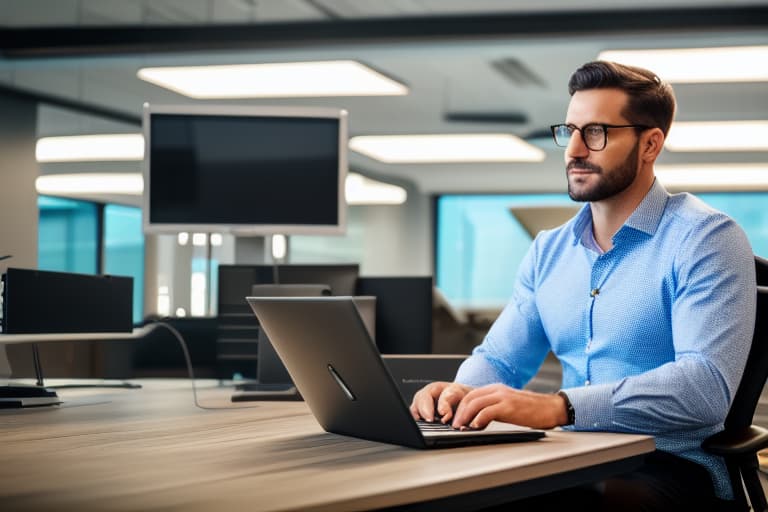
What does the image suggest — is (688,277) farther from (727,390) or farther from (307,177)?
(307,177)

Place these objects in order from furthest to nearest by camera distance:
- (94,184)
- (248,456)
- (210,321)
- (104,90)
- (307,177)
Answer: (94,184)
(104,90)
(210,321)
(307,177)
(248,456)

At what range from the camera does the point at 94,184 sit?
893 centimetres

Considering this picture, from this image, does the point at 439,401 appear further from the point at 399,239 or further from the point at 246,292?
the point at 399,239

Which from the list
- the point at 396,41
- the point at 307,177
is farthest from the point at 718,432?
the point at 396,41

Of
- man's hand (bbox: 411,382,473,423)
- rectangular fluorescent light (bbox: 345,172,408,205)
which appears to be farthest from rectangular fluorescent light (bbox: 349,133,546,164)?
man's hand (bbox: 411,382,473,423)

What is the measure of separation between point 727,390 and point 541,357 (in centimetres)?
53

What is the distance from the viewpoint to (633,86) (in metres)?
1.87

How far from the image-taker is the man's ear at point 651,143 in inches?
74.7

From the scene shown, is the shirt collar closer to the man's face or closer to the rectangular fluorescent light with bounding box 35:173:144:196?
the man's face

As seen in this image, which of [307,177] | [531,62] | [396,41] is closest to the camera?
[307,177]

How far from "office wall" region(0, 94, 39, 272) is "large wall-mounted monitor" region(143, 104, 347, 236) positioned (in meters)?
4.50

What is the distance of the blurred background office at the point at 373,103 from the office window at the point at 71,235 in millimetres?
21

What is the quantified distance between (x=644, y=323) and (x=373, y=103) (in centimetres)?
760

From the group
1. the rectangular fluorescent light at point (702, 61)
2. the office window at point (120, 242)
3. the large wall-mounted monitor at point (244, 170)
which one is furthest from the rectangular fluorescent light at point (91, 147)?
the large wall-mounted monitor at point (244, 170)
